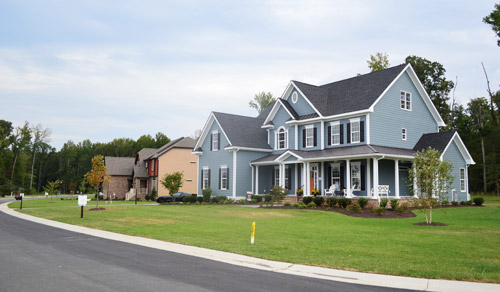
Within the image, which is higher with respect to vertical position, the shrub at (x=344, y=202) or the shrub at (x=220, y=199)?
the shrub at (x=344, y=202)

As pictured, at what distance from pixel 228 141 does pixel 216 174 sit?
161 inches

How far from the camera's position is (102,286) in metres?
7.20

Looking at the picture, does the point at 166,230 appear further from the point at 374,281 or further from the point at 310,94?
the point at 310,94

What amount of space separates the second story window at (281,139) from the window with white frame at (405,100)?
10035 millimetres

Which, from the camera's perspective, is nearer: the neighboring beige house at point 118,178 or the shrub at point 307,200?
the shrub at point 307,200

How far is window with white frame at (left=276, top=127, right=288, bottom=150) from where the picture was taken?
36.0 m

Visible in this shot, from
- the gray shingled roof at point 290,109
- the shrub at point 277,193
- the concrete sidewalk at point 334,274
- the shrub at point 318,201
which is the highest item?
the gray shingled roof at point 290,109

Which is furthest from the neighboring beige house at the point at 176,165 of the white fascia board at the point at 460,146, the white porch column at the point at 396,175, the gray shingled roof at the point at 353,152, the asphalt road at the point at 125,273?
the asphalt road at the point at 125,273

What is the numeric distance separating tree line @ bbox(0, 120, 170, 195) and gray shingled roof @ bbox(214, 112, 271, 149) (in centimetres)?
5330

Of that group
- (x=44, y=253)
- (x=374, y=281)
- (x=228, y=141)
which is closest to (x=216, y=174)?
(x=228, y=141)

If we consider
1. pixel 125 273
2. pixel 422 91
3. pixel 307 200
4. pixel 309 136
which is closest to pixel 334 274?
pixel 125 273

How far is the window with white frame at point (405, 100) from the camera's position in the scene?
31547 millimetres

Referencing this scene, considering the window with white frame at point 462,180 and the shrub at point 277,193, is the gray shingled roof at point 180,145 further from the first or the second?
the window with white frame at point 462,180

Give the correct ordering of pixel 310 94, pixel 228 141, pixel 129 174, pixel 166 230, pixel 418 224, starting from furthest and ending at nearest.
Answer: pixel 129 174 → pixel 228 141 → pixel 310 94 → pixel 418 224 → pixel 166 230
